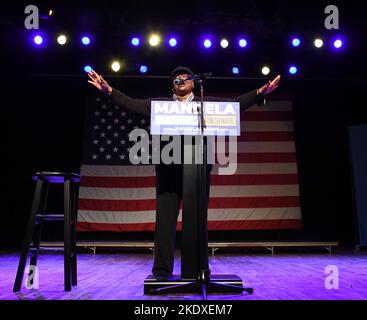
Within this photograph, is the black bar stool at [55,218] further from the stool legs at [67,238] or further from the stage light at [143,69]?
the stage light at [143,69]

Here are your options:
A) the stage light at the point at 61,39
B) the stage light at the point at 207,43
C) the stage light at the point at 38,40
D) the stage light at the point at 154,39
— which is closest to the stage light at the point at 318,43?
the stage light at the point at 207,43

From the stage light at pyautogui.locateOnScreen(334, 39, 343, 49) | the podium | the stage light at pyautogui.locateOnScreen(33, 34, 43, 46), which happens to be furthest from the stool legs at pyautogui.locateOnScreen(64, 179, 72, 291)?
the stage light at pyautogui.locateOnScreen(334, 39, 343, 49)

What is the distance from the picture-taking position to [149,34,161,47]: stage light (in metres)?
5.16

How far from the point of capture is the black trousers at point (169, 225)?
2.19 meters

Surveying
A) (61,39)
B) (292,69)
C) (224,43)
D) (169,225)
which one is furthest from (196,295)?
(292,69)

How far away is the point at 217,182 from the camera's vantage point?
19.5 ft

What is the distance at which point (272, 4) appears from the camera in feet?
16.2

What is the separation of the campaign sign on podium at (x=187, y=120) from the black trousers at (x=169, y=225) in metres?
0.35

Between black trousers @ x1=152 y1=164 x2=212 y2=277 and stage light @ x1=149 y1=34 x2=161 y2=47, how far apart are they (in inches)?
133

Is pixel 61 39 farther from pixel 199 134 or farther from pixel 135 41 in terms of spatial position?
pixel 199 134

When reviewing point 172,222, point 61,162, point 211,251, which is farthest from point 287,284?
point 61,162

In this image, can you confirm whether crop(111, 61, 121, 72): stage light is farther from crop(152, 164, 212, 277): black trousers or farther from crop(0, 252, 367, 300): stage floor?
crop(152, 164, 212, 277): black trousers

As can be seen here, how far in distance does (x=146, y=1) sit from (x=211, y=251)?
3871 millimetres

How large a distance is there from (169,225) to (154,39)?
3.66 m
